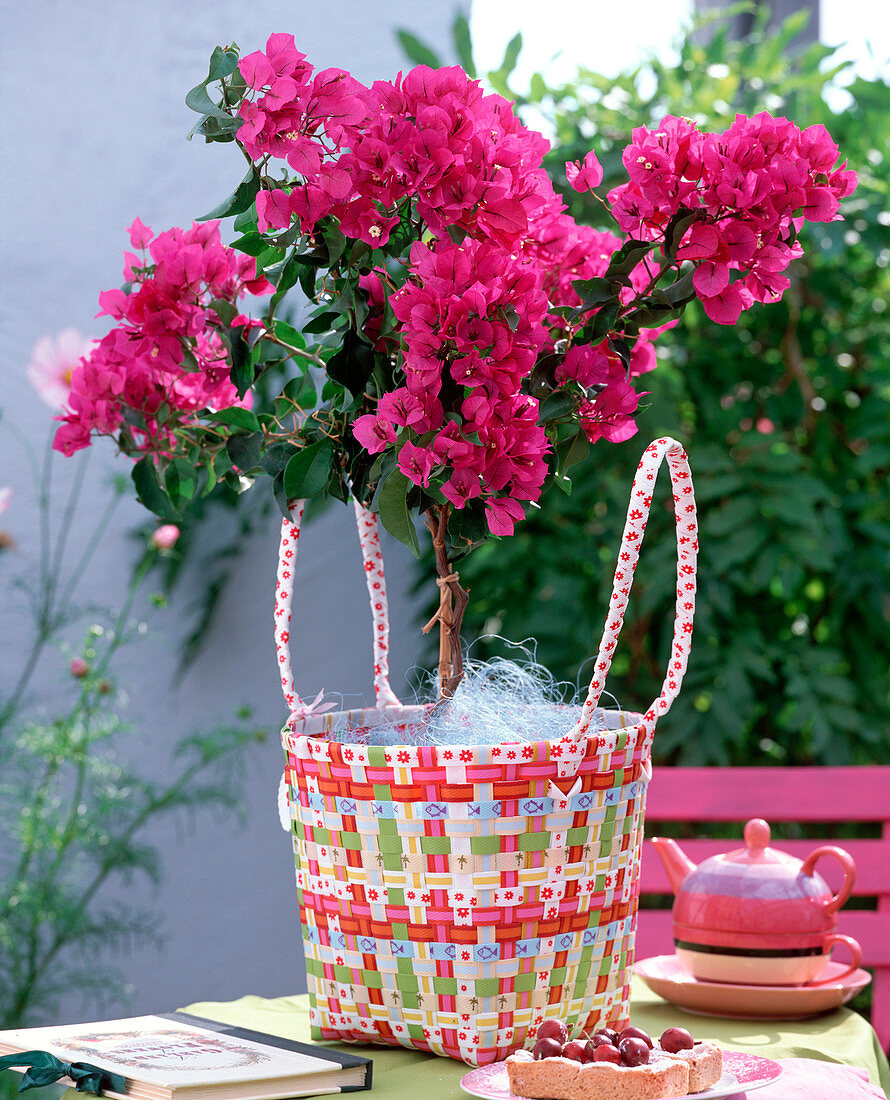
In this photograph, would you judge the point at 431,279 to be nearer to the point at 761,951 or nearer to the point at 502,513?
the point at 502,513

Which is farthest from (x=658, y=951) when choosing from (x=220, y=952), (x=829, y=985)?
(x=220, y=952)

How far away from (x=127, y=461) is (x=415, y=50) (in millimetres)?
685

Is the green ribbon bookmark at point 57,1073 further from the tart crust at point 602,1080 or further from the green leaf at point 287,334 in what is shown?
the green leaf at point 287,334

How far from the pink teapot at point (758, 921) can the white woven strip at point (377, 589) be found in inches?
10.0

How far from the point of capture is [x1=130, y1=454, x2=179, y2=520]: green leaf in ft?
2.52

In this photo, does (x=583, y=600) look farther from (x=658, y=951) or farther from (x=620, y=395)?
(x=620, y=395)

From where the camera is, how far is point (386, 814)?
0.65 meters

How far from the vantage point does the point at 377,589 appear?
816 millimetres

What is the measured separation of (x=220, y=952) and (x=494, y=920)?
110 cm

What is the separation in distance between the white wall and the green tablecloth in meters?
0.78

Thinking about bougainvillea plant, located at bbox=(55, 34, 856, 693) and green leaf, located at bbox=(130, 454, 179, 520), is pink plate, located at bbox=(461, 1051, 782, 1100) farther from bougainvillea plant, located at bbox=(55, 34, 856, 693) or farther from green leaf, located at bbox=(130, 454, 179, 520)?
green leaf, located at bbox=(130, 454, 179, 520)

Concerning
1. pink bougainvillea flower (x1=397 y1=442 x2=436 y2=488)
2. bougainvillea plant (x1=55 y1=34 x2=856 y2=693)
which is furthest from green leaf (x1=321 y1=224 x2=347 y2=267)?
pink bougainvillea flower (x1=397 y1=442 x2=436 y2=488)

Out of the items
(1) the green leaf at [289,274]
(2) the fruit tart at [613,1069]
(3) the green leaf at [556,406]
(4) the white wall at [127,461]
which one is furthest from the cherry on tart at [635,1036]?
(4) the white wall at [127,461]

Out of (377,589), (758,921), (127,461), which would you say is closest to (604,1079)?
(758,921)
